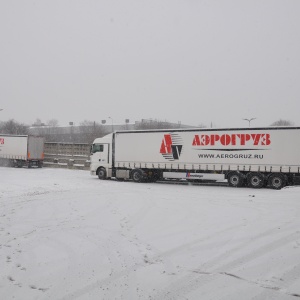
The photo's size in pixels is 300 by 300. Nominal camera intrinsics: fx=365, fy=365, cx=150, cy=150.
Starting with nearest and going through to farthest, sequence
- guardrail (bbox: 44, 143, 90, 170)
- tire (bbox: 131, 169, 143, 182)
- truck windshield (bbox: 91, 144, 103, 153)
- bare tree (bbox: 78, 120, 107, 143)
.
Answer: tire (bbox: 131, 169, 143, 182), truck windshield (bbox: 91, 144, 103, 153), guardrail (bbox: 44, 143, 90, 170), bare tree (bbox: 78, 120, 107, 143)

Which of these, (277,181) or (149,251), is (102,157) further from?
(149,251)

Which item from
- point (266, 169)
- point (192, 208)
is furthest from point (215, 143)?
point (192, 208)

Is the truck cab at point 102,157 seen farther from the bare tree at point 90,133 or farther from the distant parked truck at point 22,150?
the bare tree at point 90,133

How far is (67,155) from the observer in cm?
3741

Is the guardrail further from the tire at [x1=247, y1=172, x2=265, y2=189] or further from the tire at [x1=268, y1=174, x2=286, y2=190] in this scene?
the tire at [x1=268, y1=174, x2=286, y2=190]

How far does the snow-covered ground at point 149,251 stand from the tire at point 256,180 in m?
7.49

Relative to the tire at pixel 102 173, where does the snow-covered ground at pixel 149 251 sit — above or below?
below

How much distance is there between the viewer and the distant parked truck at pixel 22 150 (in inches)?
1406

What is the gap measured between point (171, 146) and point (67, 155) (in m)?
17.9

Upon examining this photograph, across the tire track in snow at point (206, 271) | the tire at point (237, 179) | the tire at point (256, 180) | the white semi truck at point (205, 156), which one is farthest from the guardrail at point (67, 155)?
the tire track in snow at point (206, 271)

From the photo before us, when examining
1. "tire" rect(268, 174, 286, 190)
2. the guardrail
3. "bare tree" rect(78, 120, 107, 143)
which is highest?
"bare tree" rect(78, 120, 107, 143)

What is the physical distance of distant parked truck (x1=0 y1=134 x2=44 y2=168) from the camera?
3572 cm

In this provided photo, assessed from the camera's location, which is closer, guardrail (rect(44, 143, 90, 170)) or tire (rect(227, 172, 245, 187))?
tire (rect(227, 172, 245, 187))

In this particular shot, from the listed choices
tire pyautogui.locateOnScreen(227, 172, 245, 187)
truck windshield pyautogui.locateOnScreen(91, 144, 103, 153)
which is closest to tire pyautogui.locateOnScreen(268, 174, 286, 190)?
tire pyautogui.locateOnScreen(227, 172, 245, 187)
